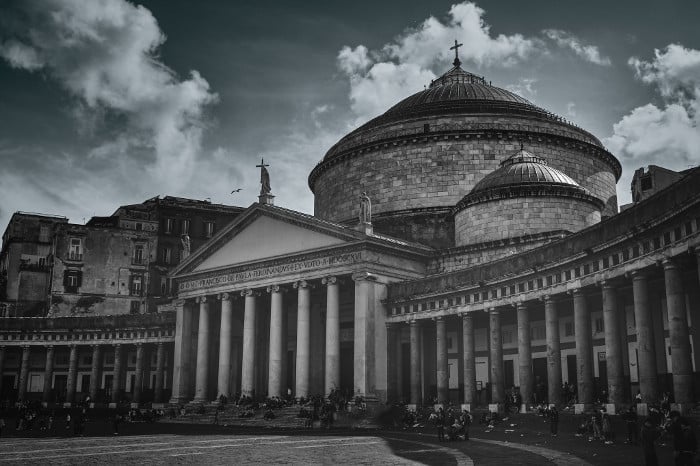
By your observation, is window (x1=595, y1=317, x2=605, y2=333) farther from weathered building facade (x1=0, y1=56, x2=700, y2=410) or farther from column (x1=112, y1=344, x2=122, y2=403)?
column (x1=112, y1=344, x2=122, y2=403)

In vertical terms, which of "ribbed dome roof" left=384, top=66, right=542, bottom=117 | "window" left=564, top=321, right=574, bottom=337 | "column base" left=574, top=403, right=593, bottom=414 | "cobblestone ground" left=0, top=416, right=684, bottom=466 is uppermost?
"ribbed dome roof" left=384, top=66, right=542, bottom=117

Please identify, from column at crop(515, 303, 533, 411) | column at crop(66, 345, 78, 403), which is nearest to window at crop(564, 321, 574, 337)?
column at crop(515, 303, 533, 411)

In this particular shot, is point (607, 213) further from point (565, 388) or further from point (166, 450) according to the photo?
point (166, 450)

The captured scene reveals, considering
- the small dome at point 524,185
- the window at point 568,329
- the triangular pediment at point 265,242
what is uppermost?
the small dome at point 524,185

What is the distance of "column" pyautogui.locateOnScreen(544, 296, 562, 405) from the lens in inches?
1185

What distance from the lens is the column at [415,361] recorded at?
3859 centimetres

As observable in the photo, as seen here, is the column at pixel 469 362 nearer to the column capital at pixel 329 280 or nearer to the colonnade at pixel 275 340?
the colonnade at pixel 275 340

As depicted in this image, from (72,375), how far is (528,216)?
121ft

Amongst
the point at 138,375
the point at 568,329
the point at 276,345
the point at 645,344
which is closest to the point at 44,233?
the point at 138,375

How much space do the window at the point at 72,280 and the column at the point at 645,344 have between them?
174ft

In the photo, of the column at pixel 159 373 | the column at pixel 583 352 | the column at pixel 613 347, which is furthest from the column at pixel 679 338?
the column at pixel 159 373

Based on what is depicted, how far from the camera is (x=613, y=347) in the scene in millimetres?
26766

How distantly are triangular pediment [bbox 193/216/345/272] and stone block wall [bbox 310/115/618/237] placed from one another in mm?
9250

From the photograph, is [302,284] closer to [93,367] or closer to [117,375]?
[117,375]
